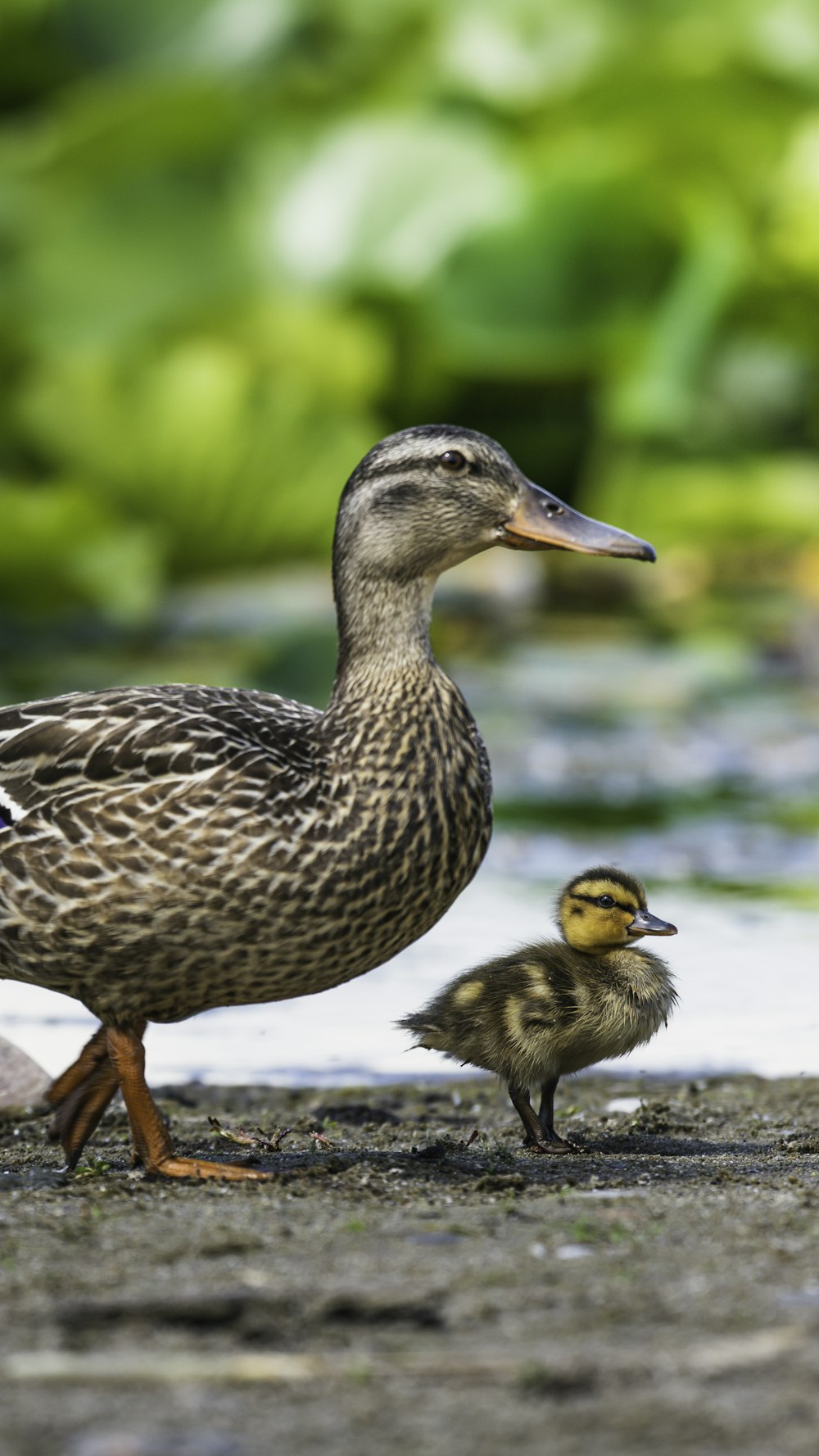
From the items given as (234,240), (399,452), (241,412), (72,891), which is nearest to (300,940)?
(72,891)

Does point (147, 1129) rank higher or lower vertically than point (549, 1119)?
lower

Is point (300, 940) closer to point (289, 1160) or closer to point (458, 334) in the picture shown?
point (289, 1160)

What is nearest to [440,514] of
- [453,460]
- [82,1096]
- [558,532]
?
[453,460]

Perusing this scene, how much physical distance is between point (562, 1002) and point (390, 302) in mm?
8764

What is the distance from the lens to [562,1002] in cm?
400

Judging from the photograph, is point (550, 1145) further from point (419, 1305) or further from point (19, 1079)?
point (419, 1305)

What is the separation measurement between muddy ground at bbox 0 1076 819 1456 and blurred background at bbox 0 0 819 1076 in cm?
696

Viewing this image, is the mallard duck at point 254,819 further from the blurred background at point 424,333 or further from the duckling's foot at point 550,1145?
the blurred background at point 424,333

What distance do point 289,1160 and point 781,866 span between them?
3.28 metres

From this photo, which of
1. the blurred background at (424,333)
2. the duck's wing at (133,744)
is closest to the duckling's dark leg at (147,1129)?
the duck's wing at (133,744)

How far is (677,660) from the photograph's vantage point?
10.1m

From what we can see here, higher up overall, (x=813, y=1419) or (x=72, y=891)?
(x=72, y=891)

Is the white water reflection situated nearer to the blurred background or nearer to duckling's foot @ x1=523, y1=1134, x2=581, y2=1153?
duckling's foot @ x1=523, y1=1134, x2=581, y2=1153

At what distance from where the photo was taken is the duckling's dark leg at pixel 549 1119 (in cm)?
379
